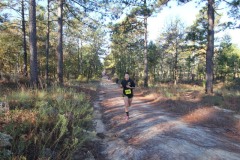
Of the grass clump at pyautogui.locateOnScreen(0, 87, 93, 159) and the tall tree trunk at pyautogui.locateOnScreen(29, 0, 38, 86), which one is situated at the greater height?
the tall tree trunk at pyautogui.locateOnScreen(29, 0, 38, 86)

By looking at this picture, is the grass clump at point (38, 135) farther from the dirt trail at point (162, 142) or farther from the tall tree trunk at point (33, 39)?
the tall tree trunk at point (33, 39)

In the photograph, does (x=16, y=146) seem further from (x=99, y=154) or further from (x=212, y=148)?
(x=212, y=148)

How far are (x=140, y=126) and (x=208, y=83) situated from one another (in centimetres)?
980

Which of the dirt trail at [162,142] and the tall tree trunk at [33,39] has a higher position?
the tall tree trunk at [33,39]

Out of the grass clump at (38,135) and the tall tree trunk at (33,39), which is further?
the tall tree trunk at (33,39)

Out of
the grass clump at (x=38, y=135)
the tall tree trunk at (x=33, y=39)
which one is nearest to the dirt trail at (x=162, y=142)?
the grass clump at (x=38, y=135)

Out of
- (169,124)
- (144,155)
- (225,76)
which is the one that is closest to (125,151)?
(144,155)

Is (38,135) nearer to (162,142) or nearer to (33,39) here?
(162,142)

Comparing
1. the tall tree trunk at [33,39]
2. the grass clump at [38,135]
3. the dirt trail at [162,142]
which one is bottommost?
the dirt trail at [162,142]

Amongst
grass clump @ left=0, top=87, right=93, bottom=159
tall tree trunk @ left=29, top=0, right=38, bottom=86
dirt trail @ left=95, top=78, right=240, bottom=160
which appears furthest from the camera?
tall tree trunk @ left=29, top=0, right=38, bottom=86

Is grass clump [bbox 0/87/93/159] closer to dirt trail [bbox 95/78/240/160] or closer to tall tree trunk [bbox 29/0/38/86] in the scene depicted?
dirt trail [bbox 95/78/240/160]

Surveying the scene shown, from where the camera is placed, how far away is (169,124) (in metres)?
8.10

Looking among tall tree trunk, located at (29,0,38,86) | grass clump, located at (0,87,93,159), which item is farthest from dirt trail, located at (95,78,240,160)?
tall tree trunk, located at (29,0,38,86)

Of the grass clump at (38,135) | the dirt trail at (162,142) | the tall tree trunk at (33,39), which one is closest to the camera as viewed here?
the grass clump at (38,135)
